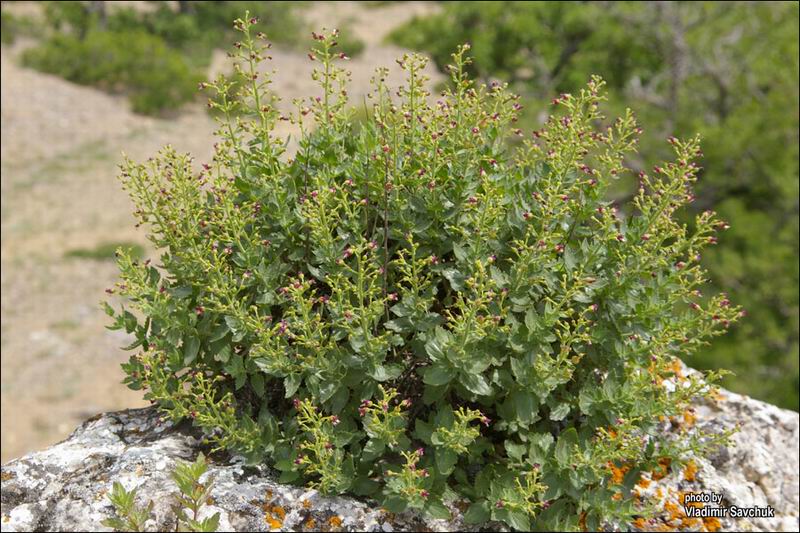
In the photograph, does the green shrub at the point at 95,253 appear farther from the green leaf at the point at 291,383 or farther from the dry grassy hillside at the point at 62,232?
the green leaf at the point at 291,383

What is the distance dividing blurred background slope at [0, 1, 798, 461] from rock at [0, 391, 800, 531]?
5659 mm

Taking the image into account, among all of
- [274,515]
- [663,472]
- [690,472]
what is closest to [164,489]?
[274,515]

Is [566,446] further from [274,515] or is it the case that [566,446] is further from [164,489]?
[164,489]

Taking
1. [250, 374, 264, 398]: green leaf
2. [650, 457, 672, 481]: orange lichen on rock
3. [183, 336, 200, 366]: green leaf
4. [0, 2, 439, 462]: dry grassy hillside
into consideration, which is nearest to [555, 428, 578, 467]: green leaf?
[650, 457, 672, 481]: orange lichen on rock

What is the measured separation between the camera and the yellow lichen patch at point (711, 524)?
3.71 metres

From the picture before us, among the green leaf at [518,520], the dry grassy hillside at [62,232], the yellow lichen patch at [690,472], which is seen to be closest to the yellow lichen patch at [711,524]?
the yellow lichen patch at [690,472]

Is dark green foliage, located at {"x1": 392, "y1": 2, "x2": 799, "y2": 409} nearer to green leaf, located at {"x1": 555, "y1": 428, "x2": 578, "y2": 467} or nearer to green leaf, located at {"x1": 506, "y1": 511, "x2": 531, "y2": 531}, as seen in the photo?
green leaf, located at {"x1": 555, "y1": 428, "x2": 578, "y2": 467}

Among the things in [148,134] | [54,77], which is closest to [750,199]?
[148,134]

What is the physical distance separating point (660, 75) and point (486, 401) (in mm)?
10619

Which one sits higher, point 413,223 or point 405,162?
point 405,162

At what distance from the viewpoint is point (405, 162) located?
334cm

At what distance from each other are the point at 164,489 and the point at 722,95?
441 inches

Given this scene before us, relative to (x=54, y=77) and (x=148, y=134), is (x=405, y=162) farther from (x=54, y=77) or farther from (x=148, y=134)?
(x=54, y=77)

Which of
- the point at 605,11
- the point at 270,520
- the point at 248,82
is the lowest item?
the point at 270,520
